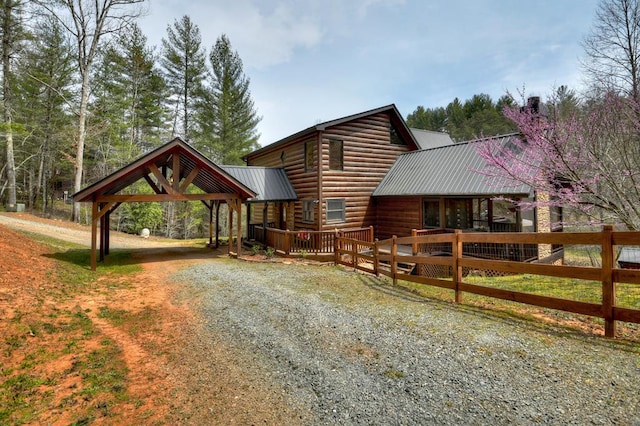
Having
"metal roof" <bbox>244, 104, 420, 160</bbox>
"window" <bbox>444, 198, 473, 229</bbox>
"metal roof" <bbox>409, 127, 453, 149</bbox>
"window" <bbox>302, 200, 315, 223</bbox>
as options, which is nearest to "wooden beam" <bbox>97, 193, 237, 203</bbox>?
"window" <bbox>302, 200, 315, 223</bbox>

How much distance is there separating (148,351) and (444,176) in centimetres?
1426

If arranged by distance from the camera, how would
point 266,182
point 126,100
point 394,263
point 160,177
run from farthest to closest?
point 126,100 < point 266,182 < point 160,177 < point 394,263

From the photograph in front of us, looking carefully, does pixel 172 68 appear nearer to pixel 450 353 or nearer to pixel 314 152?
pixel 314 152

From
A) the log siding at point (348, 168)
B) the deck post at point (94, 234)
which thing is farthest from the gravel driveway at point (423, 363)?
the log siding at point (348, 168)

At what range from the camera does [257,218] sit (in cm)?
2316

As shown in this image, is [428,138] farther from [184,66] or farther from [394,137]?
[184,66]

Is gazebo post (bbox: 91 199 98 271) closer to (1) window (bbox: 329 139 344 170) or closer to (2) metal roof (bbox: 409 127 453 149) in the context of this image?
(1) window (bbox: 329 139 344 170)

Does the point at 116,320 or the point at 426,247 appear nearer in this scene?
the point at 116,320

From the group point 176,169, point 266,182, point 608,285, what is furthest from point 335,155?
point 608,285

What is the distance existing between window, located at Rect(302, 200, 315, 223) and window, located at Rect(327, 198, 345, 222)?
951 mm

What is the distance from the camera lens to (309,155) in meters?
17.1

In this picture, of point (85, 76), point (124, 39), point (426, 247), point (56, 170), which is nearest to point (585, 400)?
point (426, 247)

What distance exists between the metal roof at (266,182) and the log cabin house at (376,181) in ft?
0.42

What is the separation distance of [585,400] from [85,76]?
30.4 metres
